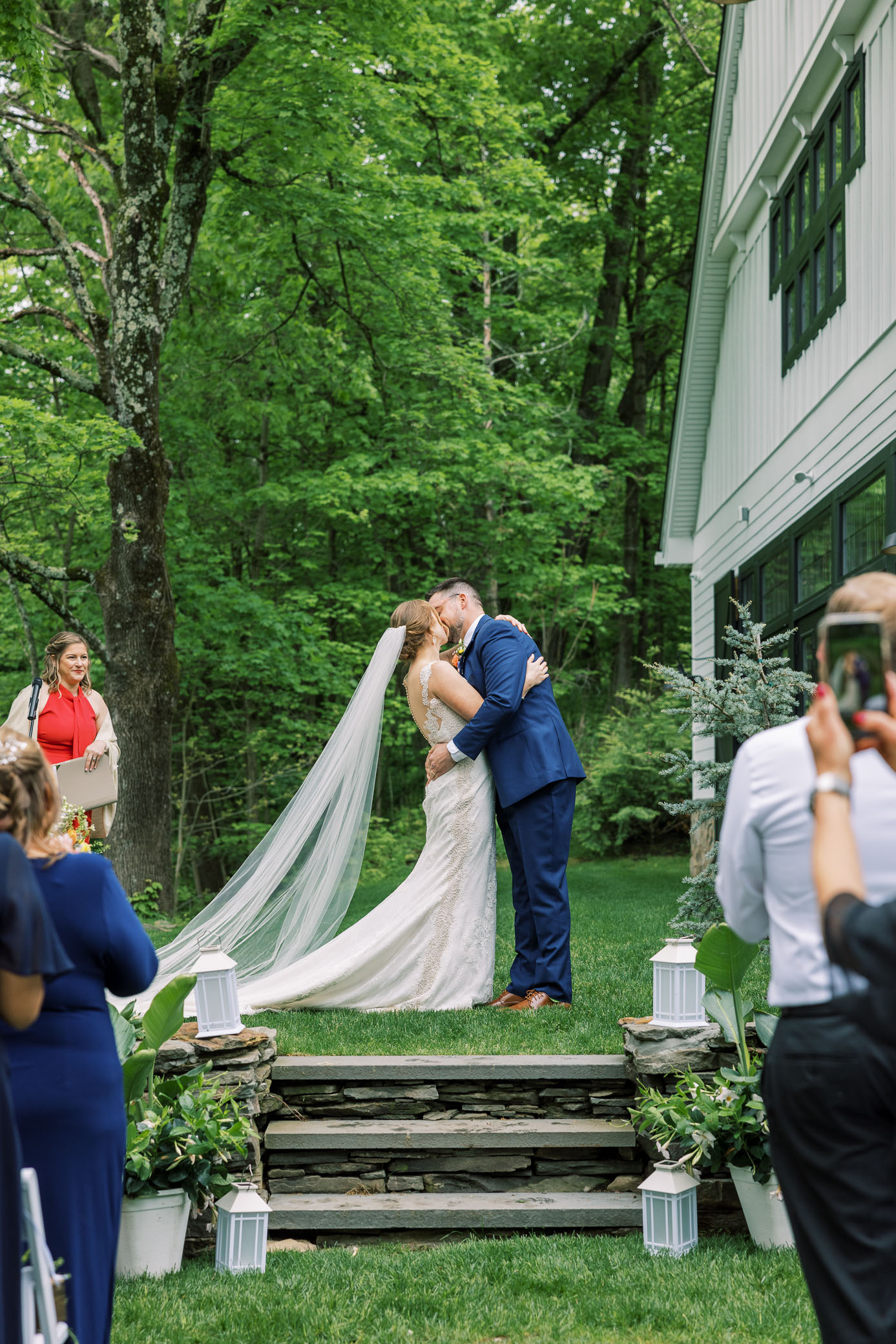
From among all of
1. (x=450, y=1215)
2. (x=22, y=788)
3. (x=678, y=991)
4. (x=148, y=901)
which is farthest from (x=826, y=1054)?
(x=148, y=901)

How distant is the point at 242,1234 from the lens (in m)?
4.54

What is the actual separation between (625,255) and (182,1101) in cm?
2143

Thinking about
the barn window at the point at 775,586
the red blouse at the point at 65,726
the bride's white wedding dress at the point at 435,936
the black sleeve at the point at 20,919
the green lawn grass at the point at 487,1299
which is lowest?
the green lawn grass at the point at 487,1299

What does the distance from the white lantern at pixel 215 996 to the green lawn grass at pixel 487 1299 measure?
92 centimetres

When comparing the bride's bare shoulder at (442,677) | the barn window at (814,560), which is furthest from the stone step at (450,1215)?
the barn window at (814,560)

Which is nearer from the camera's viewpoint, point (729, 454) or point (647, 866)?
point (729, 454)

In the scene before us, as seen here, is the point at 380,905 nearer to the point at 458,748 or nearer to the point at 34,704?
the point at 458,748

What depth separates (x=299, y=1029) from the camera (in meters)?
6.28

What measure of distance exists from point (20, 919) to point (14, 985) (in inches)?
5.9

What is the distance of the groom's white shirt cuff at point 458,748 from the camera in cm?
677

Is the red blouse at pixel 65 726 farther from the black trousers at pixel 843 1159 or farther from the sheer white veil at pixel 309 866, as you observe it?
the black trousers at pixel 843 1159

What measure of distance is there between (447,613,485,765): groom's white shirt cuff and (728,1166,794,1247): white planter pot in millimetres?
2696

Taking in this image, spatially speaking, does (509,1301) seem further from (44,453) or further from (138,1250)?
(44,453)

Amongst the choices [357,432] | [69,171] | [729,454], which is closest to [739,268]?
[729,454]
